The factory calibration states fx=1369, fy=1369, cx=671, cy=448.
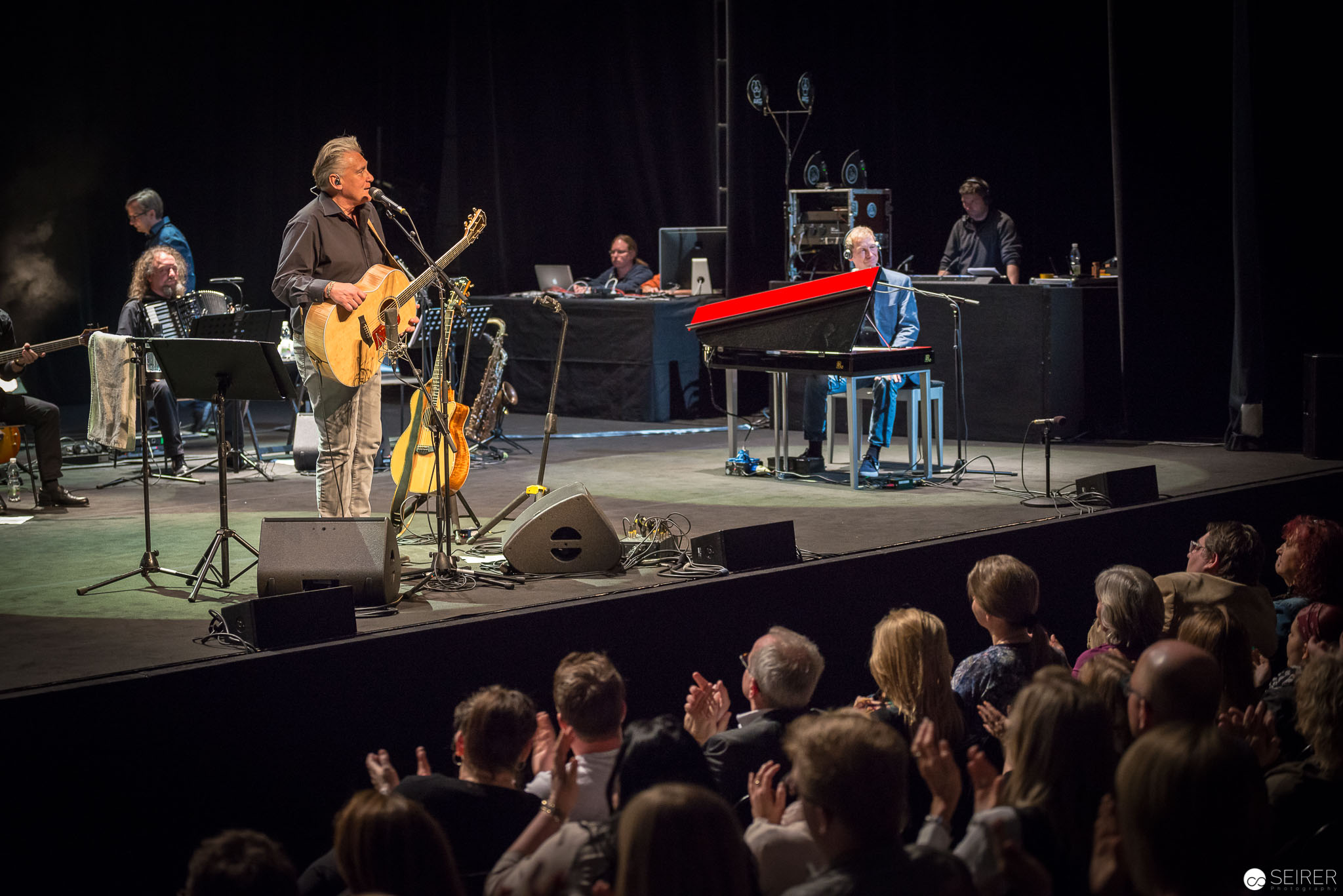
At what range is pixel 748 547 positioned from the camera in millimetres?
5449

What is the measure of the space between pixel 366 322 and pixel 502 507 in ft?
5.90

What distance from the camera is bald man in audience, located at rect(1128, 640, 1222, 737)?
299 centimetres

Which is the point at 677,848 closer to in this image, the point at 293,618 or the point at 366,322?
the point at 293,618

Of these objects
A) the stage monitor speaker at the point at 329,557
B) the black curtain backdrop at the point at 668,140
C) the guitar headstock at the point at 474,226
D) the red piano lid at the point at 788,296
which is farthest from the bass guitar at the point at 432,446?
the black curtain backdrop at the point at 668,140

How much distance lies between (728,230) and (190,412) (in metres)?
4.35

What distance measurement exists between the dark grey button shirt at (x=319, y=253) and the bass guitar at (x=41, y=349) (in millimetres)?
2096

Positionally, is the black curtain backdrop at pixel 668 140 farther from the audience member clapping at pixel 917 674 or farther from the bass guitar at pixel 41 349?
the audience member clapping at pixel 917 674

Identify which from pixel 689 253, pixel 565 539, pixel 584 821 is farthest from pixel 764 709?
pixel 689 253

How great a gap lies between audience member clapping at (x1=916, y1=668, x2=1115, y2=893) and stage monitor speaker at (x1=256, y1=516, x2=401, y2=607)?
8.29ft

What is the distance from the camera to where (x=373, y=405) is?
5.80 meters

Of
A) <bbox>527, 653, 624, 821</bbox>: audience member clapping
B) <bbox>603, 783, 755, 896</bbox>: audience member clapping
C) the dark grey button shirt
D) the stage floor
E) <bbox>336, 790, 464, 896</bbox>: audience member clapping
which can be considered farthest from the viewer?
the dark grey button shirt

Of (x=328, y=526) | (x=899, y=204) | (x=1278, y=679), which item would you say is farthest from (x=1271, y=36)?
(x=328, y=526)

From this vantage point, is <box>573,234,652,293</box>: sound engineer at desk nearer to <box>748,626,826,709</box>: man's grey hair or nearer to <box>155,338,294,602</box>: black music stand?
<box>155,338,294,602</box>: black music stand

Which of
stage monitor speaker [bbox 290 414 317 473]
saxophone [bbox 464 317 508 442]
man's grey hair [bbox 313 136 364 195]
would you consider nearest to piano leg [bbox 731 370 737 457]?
saxophone [bbox 464 317 508 442]
